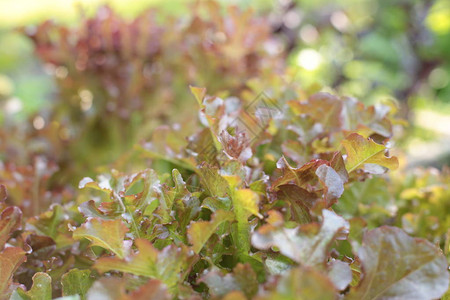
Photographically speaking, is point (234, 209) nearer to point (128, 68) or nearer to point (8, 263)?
point (8, 263)

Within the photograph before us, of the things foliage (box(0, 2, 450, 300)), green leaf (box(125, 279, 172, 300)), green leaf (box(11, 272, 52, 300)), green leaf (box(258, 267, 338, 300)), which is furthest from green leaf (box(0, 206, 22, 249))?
green leaf (box(258, 267, 338, 300))

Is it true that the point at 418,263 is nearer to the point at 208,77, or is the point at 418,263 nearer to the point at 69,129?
the point at 208,77

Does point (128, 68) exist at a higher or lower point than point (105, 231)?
lower

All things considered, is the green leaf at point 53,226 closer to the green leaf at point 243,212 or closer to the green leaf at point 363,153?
the green leaf at point 243,212

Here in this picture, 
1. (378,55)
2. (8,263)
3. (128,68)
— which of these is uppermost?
(8,263)

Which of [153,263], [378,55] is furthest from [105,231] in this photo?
[378,55]

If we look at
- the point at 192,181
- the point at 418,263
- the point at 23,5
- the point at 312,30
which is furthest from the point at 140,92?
the point at 23,5

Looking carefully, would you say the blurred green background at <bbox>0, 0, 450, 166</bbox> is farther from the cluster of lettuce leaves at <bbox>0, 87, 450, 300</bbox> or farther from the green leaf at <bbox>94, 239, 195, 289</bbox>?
the green leaf at <bbox>94, 239, 195, 289</bbox>

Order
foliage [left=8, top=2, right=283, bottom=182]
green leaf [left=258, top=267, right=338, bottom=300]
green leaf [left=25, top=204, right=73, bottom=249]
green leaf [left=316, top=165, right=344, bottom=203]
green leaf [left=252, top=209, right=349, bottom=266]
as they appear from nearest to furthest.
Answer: green leaf [left=258, top=267, right=338, bottom=300], green leaf [left=252, top=209, right=349, bottom=266], green leaf [left=316, top=165, right=344, bottom=203], green leaf [left=25, top=204, right=73, bottom=249], foliage [left=8, top=2, right=283, bottom=182]

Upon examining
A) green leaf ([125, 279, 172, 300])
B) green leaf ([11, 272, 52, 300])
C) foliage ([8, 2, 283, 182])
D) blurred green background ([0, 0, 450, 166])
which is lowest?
blurred green background ([0, 0, 450, 166])
